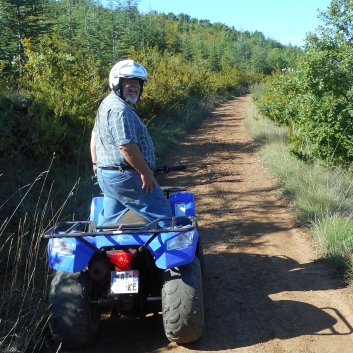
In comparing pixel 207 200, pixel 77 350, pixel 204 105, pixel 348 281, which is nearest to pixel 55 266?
pixel 77 350

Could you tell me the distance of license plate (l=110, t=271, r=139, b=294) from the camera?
3605 mm

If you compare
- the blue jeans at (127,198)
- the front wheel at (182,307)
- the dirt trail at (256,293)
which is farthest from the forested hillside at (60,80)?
the front wheel at (182,307)

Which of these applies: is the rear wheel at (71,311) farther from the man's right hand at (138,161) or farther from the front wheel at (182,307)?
the man's right hand at (138,161)

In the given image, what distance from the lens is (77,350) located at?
381 cm

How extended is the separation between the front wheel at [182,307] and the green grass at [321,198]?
1.95m

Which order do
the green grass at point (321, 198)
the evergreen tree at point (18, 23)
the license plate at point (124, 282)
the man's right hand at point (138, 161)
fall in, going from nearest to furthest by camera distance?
the license plate at point (124, 282), the man's right hand at point (138, 161), the green grass at point (321, 198), the evergreen tree at point (18, 23)

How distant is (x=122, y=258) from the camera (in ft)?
12.0

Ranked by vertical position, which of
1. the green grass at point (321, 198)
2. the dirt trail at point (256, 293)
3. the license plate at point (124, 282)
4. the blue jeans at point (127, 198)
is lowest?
the dirt trail at point (256, 293)

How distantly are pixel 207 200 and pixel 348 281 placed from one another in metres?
3.63

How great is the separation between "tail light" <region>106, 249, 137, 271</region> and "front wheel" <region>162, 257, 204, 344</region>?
33 cm

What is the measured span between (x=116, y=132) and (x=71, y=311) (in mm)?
1404

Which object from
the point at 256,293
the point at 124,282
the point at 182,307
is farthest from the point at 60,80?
the point at 182,307

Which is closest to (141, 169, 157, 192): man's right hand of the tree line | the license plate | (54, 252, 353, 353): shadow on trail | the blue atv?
the blue atv

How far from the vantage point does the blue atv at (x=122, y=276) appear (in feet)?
11.9
